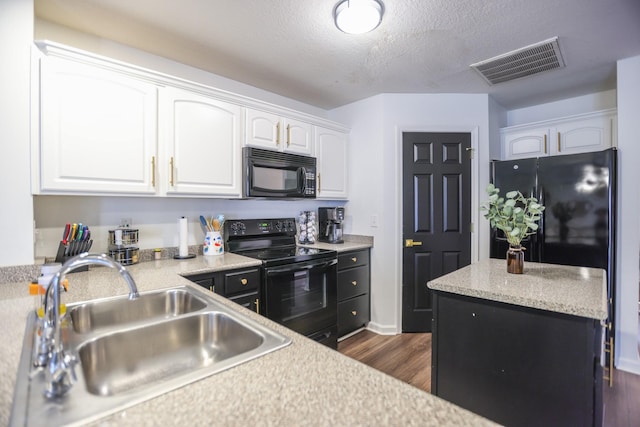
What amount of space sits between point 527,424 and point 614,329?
5.62 feet

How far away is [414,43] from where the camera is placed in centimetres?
213

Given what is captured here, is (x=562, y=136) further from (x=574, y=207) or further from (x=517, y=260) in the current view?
(x=517, y=260)

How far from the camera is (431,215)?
3.05m

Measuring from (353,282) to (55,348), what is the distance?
2448 millimetres

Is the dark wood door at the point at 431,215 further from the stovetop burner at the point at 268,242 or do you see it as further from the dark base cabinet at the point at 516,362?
the dark base cabinet at the point at 516,362

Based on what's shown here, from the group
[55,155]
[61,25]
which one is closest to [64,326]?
[55,155]

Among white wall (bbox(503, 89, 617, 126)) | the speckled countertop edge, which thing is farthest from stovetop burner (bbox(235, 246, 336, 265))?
white wall (bbox(503, 89, 617, 126))

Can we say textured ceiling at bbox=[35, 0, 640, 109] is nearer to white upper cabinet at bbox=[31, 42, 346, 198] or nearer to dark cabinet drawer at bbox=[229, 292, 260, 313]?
white upper cabinet at bbox=[31, 42, 346, 198]

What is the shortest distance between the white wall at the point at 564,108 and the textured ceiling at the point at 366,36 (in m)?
0.18

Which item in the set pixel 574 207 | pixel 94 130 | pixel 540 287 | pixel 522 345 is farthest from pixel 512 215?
pixel 94 130

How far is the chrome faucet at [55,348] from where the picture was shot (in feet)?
→ 2.04

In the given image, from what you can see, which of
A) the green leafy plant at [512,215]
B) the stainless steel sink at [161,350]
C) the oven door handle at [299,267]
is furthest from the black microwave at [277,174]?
the green leafy plant at [512,215]

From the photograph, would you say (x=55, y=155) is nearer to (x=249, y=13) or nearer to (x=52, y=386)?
(x=249, y=13)

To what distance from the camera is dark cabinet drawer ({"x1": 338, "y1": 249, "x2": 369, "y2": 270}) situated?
2.81 metres
